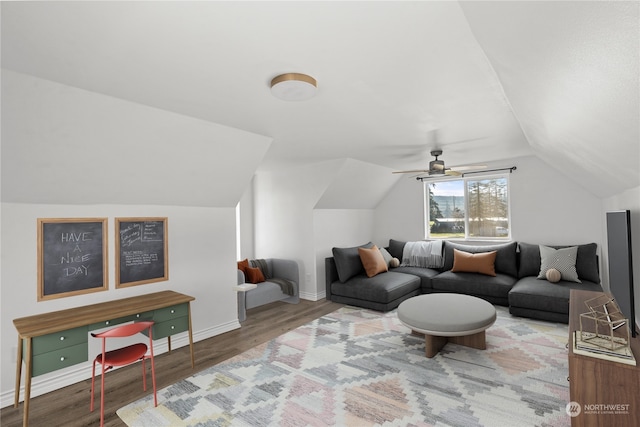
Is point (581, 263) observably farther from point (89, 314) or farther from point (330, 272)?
point (89, 314)

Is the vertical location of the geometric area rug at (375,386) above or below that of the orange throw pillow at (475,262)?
below

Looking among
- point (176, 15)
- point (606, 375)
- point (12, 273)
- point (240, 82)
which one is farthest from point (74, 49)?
point (606, 375)

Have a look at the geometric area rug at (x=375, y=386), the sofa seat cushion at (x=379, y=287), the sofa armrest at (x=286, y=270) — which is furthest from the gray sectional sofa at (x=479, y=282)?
the sofa armrest at (x=286, y=270)

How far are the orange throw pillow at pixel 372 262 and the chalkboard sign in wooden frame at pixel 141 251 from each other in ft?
9.47

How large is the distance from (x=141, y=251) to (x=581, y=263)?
5.53m

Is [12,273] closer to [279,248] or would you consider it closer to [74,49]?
[74,49]

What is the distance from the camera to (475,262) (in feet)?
15.7

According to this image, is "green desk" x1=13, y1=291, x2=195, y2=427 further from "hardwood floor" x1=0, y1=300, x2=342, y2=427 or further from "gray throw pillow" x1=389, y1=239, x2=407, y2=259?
"gray throw pillow" x1=389, y1=239, x2=407, y2=259

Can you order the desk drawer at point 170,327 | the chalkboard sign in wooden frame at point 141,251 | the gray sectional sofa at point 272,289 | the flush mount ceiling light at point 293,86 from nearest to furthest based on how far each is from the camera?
the flush mount ceiling light at point 293,86 → the desk drawer at point 170,327 → the chalkboard sign in wooden frame at point 141,251 → the gray sectional sofa at point 272,289

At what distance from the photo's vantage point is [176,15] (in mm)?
1359

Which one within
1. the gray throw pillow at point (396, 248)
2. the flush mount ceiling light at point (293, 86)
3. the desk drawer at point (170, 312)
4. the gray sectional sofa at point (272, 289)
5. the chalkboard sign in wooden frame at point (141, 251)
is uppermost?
the flush mount ceiling light at point (293, 86)

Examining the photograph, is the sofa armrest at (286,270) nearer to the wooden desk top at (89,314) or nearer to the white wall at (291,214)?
the white wall at (291,214)

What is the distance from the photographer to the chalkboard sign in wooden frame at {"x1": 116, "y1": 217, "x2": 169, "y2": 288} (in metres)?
3.08

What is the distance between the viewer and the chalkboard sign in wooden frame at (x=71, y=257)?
8.56 feet
